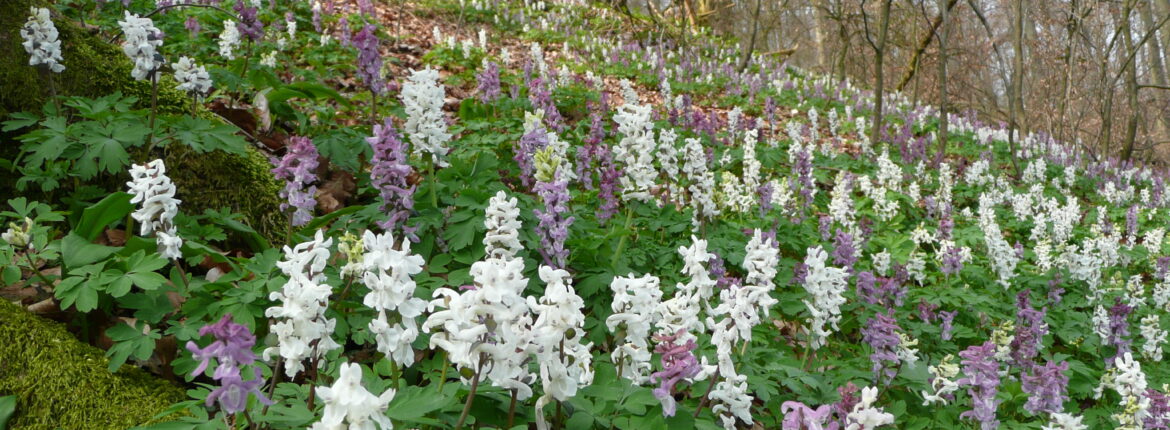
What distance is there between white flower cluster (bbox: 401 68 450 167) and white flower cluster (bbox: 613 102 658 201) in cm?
95

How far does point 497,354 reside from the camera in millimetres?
1523

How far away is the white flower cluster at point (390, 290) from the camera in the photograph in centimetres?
161


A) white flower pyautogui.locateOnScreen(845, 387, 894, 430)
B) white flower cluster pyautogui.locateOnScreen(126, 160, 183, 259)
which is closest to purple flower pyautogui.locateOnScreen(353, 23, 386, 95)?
white flower cluster pyautogui.locateOnScreen(126, 160, 183, 259)

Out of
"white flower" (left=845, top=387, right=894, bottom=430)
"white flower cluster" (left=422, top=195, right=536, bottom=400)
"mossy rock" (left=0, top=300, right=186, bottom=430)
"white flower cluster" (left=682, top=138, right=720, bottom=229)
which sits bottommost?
"mossy rock" (left=0, top=300, right=186, bottom=430)

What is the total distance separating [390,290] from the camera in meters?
1.62

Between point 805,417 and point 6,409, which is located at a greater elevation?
point 805,417

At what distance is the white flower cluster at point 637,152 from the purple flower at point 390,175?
1.17m

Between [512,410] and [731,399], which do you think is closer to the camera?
[512,410]

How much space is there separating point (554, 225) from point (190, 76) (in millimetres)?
2010

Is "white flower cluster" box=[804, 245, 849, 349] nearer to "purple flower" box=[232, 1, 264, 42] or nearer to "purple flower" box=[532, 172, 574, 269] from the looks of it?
"purple flower" box=[532, 172, 574, 269]

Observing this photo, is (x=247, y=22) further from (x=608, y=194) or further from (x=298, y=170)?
(x=608, y=194)

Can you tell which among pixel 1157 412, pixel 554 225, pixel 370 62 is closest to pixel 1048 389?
pixel 1157 412

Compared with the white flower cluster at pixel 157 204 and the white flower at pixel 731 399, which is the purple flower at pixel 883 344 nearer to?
the white flower at pixel 731 399

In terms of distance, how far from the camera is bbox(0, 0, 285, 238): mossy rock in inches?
129
